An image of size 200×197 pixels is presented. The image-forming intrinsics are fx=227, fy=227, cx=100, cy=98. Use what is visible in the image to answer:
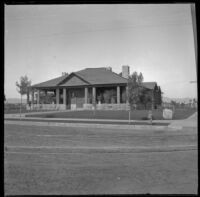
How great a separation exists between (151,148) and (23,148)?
4.49 meters

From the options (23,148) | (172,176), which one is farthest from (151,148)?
(23,148)

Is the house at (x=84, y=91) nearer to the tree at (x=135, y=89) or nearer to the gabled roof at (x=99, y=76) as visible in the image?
the gabled roof at (x=99, y=76)

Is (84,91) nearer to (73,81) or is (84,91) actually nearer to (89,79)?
(89,79)

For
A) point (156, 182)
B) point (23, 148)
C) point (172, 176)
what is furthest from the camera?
point (23, 148)

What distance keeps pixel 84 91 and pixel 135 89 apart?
22.5 meters

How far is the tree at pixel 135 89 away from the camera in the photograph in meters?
19.1

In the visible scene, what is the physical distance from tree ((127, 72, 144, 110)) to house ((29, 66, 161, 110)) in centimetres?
1600

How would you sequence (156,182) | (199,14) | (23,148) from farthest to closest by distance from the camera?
(23,148), (156,182), (199,14)

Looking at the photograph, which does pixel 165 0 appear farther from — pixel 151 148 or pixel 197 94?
pixel 151 148

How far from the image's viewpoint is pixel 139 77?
20.1 meters

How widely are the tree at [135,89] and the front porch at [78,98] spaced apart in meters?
16.5

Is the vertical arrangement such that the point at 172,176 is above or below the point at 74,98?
below

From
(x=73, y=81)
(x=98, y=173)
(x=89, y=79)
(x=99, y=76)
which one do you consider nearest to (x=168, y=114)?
(x=98, y=173)

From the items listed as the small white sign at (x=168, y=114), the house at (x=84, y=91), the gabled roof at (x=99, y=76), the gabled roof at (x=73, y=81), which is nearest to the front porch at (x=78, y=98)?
the house at (x=84, y=91)
